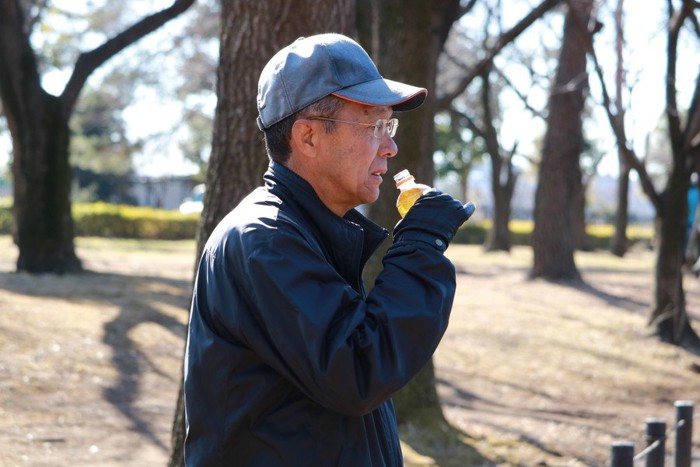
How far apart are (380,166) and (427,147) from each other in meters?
5.16

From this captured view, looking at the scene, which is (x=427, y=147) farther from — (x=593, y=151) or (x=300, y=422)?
(x=593, y=151)

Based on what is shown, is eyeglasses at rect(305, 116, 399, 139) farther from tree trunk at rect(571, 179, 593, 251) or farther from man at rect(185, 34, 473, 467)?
tree trunk at rect(571, 179, 593, 251)

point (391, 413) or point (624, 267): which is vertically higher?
point (391, 413)

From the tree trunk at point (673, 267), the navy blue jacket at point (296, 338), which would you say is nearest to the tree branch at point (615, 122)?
the tree trunk at point (673, 267)

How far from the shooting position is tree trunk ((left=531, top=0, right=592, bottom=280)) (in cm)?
1675

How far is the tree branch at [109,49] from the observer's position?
523 inches

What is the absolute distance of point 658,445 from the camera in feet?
16.6

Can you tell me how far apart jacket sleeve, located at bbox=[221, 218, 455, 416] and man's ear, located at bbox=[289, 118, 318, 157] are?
0.92 ft

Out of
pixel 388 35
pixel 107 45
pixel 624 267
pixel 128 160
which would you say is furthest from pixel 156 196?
pixel 388 35

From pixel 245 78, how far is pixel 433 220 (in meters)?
3.18

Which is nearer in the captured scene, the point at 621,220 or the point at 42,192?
the point at 42,192

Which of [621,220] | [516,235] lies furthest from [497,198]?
[516,235]

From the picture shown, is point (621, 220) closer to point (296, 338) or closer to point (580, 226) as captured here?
point (580, 226)

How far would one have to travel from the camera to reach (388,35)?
25.7ft
